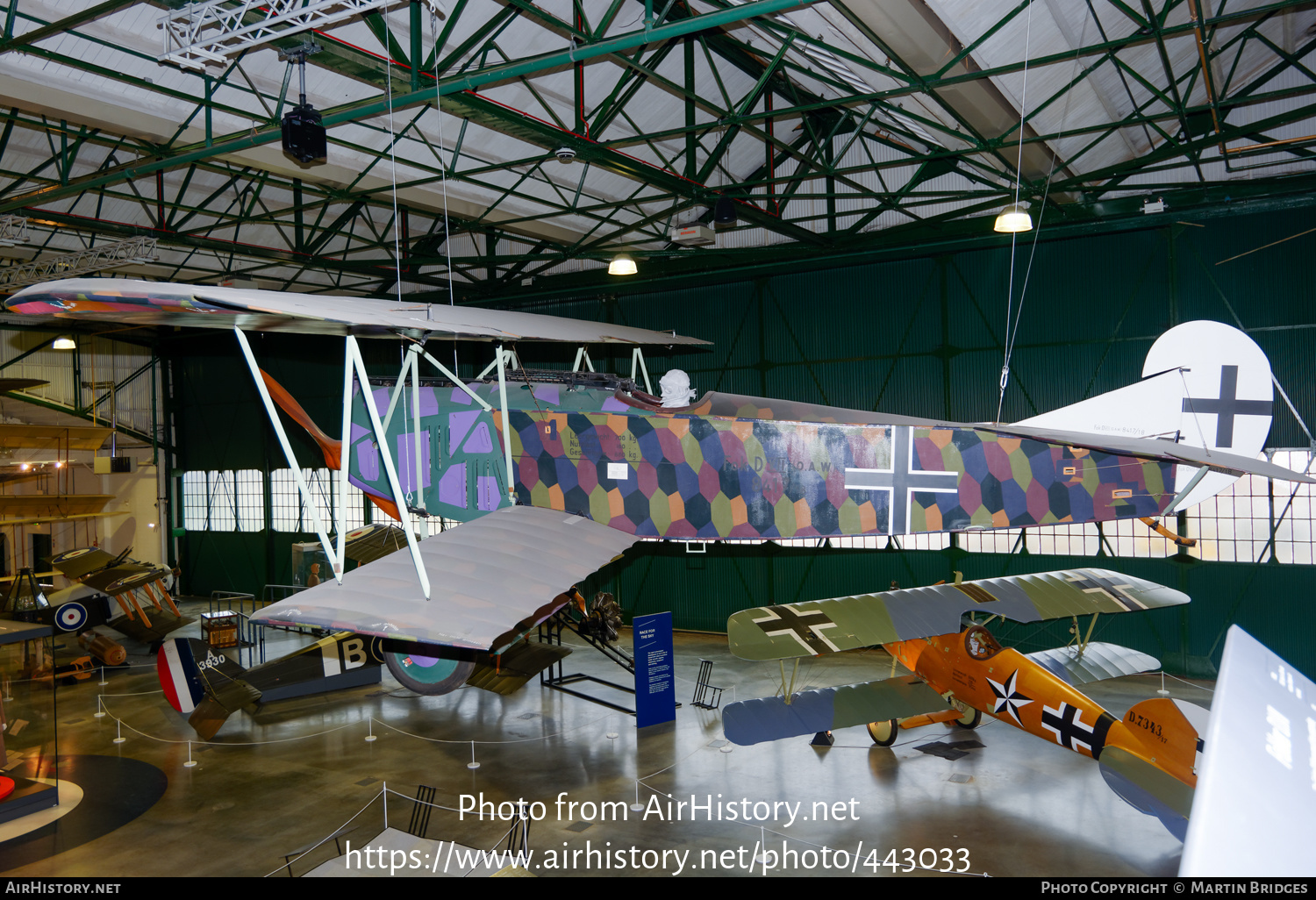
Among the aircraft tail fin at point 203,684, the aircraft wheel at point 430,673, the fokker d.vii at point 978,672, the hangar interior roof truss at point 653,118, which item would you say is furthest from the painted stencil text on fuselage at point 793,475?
the aircraft tail fin at point 203,684

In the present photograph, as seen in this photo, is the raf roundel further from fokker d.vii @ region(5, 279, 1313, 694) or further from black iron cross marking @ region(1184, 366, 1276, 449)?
black iron cross marking @ region(1184, 366, 1276, 449)

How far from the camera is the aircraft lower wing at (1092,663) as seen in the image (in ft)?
29.2

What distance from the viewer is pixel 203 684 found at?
1107cm

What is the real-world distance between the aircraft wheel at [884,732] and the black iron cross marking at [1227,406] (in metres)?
4.74

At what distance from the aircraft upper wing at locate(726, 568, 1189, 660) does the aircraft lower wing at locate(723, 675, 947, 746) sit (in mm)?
833

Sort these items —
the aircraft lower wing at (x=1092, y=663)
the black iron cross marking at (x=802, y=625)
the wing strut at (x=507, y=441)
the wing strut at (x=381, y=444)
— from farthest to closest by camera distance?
the aircraft lower wing at (x=1092, y=663), the black iron cross marking at (x=802, y=625), the wing strut at (x=507, y=441), the wing strut at (x=381, y=444)

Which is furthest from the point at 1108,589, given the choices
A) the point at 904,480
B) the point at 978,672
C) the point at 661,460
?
the point at 661,460

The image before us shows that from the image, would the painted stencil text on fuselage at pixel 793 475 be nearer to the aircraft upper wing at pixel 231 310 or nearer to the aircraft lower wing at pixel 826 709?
the aircraft upper wing at pixel 231 310

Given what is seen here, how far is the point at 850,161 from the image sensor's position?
48.3 ft

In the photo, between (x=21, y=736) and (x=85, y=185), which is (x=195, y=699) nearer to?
(x=21, y=736)

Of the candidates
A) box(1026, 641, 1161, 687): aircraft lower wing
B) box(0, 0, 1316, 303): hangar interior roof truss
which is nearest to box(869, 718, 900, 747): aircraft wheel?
box(1026, 641, 1161, 687): aircraft lower wing

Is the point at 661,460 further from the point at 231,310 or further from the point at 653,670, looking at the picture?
the point at 653,670

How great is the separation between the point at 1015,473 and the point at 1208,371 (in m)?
2.44

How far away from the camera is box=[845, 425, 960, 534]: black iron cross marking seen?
6730 mm
